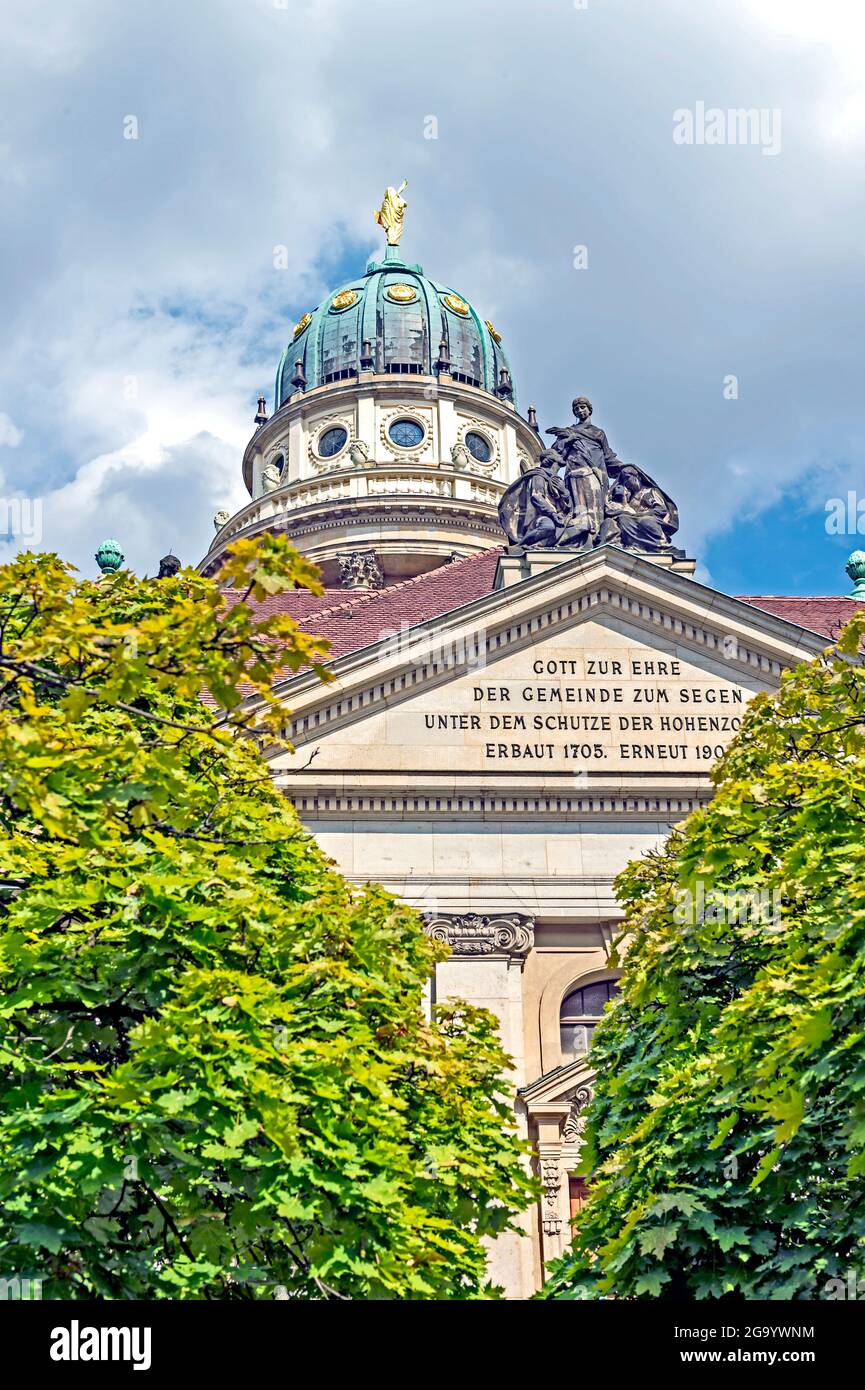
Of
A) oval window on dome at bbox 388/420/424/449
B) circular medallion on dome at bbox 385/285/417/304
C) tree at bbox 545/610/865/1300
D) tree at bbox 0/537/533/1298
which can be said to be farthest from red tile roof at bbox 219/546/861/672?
circular medallion on dome at bbox 385/285/417/304

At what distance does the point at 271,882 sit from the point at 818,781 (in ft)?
19.4

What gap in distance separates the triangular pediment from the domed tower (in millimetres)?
30841

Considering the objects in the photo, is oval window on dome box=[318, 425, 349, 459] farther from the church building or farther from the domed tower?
the church building

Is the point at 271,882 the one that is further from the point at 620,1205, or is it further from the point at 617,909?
the point at 617,909

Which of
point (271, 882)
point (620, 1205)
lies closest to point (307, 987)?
point (271, 882)

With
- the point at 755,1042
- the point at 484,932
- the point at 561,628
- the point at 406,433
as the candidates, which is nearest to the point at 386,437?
the point at 406,433

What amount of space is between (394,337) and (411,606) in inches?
1506

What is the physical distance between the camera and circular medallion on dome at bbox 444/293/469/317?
7738 cm

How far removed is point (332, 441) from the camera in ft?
236

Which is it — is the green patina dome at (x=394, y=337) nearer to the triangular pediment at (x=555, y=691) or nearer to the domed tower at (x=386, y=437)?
the domed tower at (x=386, y=437)

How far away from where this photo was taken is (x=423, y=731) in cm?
3117

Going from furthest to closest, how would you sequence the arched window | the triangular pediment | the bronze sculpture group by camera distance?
1. the bronze sculpture group
2. the triangular pediment
3. the arched window

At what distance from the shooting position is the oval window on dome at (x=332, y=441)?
71.6m

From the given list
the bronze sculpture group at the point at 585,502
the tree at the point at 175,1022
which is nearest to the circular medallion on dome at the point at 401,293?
the bronze sculpture group at the point at 585,502
